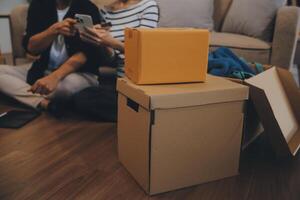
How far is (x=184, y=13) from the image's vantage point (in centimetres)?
211

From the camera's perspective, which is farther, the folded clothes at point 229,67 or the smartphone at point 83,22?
the smartphone at point 83,22

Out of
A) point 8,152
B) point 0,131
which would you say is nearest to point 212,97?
point 8,152

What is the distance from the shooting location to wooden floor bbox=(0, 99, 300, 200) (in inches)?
36.5

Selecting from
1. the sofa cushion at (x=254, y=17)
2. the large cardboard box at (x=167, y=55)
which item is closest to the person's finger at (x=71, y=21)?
the large cardboard box at (x=167, y=55)

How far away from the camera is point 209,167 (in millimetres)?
979

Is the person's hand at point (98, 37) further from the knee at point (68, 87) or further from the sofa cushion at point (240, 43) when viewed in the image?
the sofa cushion at point (240, 43)

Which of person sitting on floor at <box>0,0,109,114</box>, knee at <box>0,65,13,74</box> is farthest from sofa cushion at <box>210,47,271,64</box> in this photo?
knee at <box>0,65,13,74</box>

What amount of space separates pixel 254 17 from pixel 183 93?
1340 mm

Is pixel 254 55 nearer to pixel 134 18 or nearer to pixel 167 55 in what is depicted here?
pixel 134 18

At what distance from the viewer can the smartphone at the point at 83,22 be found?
57.1 inches

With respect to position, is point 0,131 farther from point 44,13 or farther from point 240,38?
point 240,38

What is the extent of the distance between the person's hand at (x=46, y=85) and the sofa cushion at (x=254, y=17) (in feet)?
3.97

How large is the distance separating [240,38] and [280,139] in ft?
3.12

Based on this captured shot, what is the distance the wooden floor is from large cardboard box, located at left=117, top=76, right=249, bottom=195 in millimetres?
50
